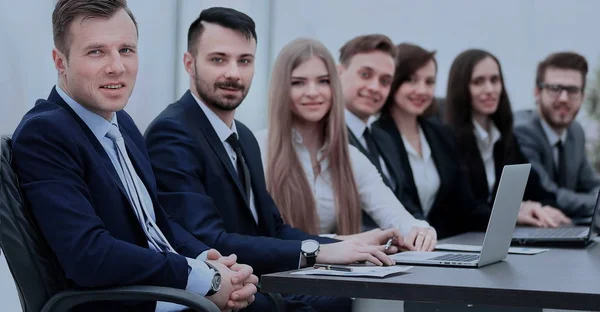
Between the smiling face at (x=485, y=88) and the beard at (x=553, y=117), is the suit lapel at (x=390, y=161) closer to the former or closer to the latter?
the smiling face at (x=485, y=88)

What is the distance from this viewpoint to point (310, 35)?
6.76m

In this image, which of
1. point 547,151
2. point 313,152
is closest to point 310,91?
point 313,152

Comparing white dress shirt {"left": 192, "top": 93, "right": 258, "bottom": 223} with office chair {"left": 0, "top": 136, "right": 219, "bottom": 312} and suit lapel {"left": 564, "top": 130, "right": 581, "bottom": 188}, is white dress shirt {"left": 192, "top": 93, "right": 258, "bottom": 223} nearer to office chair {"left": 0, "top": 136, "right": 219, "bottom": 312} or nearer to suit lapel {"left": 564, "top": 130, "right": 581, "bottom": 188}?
A: office chair {"left": 0, "top": 136, "right": 219, "bottom": 312}

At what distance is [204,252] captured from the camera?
2963 mm

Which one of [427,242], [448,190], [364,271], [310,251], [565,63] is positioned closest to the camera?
[364,271]

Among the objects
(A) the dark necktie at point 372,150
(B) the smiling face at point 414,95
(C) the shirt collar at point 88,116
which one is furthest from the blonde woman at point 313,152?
(C) the shirt collar at point 88,116

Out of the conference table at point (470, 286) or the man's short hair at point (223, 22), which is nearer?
the conference table at point (470, 286)

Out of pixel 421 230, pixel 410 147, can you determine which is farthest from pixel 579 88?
pixel 421 230

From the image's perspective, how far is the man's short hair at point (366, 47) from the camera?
504 centimetres

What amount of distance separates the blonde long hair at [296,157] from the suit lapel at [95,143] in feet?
4.70

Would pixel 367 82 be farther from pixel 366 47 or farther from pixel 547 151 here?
pixel 547 151

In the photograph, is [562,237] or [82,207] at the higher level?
[82,207]

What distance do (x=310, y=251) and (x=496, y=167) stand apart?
3.00 m

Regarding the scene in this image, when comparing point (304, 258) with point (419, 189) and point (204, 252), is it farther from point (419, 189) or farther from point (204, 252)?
point (419, 189)
